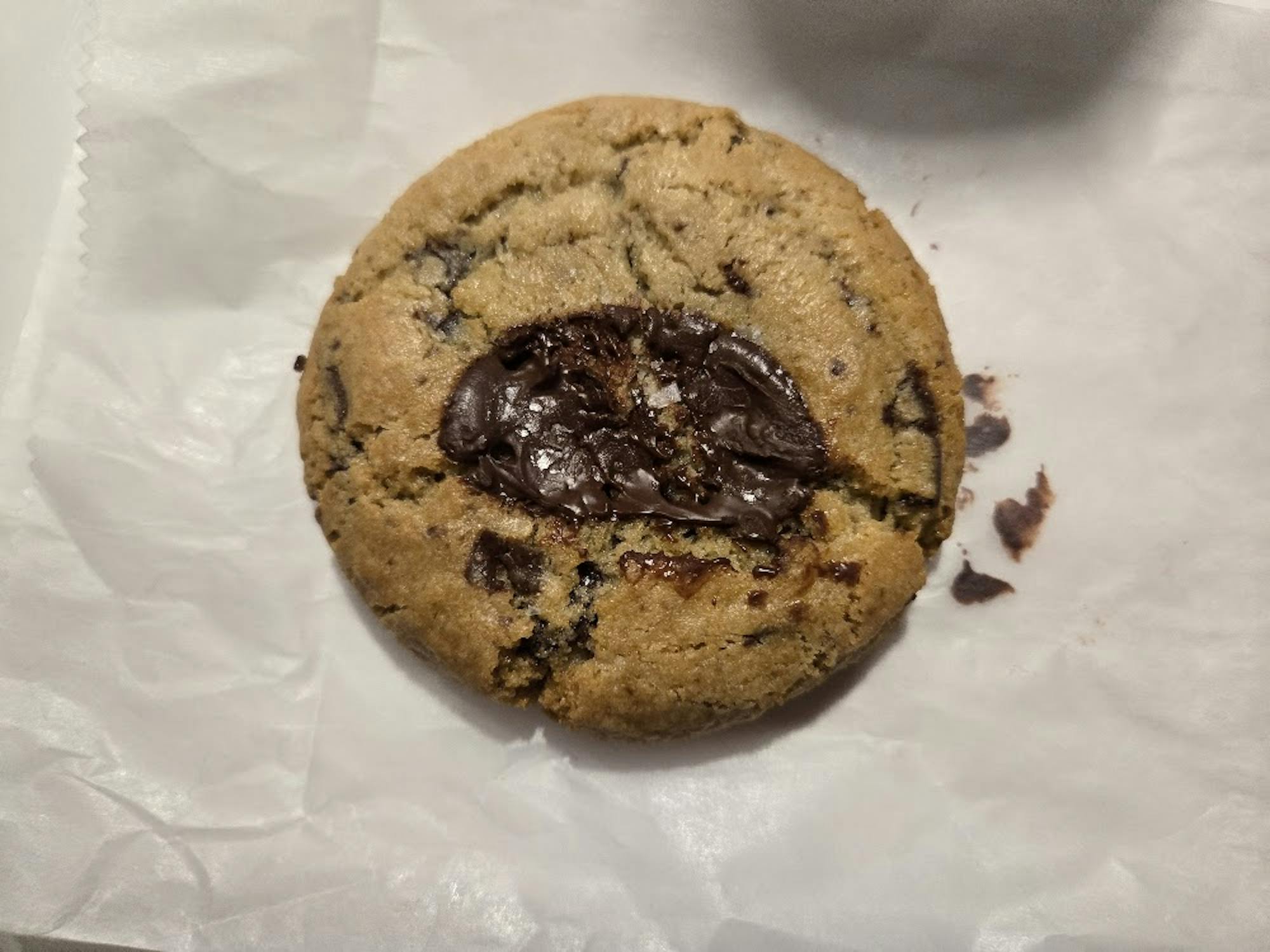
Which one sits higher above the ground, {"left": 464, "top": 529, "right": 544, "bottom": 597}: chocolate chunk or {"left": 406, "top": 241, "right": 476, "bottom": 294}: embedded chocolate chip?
{"left": 406, "top": 241, "right": 476, "bottom": 294}: embedded chocolate chip

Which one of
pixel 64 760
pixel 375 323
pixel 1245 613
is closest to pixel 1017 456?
pixel 1245 613

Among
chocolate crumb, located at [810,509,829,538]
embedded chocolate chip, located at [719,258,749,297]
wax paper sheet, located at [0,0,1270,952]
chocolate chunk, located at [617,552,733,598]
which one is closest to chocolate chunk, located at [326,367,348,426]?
wax paper sheet, located at [0,0,1270,952]

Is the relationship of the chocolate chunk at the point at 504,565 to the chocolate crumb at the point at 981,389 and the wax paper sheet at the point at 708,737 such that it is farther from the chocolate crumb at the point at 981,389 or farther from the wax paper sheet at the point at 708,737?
the chocolate crumb at the point at 981,389

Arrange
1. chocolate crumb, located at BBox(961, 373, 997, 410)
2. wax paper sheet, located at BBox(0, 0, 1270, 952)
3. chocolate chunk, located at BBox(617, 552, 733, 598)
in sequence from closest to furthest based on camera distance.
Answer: chocolate chunk, located at BBox(617, 552, 733, 598), wax paper sheet, located at BBox(0, 0, 1270, 952), chocolate crumb, located at BBox(961, 373, 997, 410)

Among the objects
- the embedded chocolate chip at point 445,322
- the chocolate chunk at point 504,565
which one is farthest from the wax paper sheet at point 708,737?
the embedded chocolate chip at point 445,322

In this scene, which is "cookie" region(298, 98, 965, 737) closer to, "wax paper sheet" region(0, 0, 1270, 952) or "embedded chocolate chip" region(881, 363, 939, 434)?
"embedded chocolate chip" region(881, 363, 939, 434)

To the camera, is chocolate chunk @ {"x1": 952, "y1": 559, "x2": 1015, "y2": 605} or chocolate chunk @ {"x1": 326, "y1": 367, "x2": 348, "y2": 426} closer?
chocolate chunk @ {"x1": 326, "y1": 367, "x2": 348, "y2": 426}

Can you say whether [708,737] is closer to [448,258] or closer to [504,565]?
[504,565]
